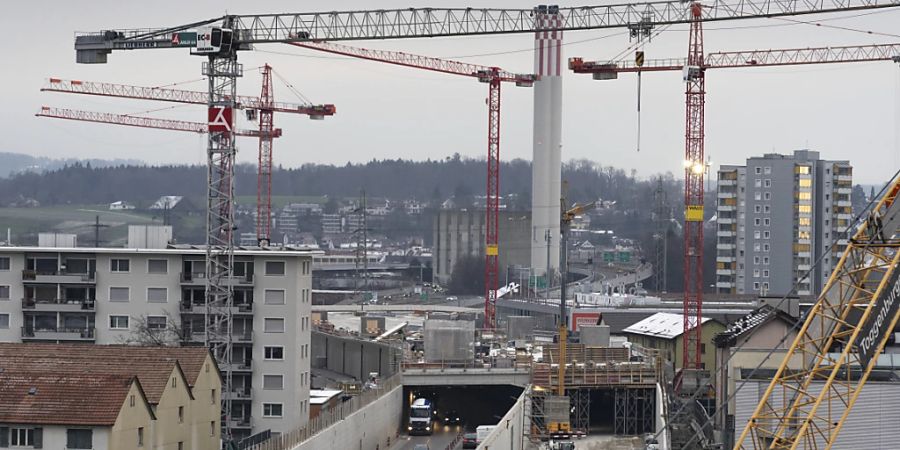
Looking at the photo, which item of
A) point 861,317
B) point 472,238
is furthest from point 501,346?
point 472,238

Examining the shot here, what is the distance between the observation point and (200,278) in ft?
195

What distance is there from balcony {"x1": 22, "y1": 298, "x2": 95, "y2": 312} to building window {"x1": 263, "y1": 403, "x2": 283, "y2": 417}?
23.9 ft

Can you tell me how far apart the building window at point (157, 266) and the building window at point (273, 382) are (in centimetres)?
537

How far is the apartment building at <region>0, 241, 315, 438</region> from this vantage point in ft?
192

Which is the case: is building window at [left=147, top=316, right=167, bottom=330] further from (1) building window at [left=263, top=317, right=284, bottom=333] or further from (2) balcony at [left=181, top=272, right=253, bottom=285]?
(1) building window at [left=263, top=317, right=284, bottom=333]

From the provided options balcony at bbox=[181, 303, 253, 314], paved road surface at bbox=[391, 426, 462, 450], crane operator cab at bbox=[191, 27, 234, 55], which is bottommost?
paved road surface at bbox=[391, 426, 462, 450]

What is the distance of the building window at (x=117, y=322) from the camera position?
59.6 m

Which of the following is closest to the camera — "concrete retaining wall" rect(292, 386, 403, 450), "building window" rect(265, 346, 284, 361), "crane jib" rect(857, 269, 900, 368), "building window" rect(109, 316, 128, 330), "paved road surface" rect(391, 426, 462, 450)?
"crane jib" rect(857, 269, 900, 368)

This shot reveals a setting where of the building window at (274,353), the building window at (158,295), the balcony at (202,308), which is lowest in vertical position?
the building window at (274,353)

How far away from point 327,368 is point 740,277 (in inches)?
2346

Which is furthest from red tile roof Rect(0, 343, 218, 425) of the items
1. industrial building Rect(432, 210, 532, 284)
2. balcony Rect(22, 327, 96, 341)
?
industrial building Rect(432, 210, 532, 284)

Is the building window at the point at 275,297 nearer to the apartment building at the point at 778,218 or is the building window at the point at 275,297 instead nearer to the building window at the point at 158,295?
the building window at the point at 158,295

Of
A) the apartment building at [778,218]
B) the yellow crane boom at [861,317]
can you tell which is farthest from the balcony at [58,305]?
the apartment building at [778,218]

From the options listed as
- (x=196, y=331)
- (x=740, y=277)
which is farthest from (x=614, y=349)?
(x=740, y=277)
